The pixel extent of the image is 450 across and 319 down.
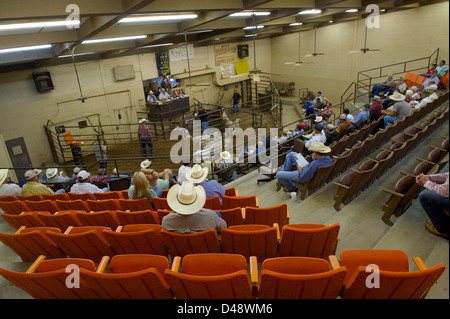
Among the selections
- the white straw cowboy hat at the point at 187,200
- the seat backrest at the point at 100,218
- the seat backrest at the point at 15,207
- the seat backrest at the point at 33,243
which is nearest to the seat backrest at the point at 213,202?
the white straw cowboy hat at the point at 187,200

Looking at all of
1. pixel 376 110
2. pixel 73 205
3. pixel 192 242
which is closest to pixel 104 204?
pixel 73 205

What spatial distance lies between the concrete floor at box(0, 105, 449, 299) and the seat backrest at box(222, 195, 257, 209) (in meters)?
0.72

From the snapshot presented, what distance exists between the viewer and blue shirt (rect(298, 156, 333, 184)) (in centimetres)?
414

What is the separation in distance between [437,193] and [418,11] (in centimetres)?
1196

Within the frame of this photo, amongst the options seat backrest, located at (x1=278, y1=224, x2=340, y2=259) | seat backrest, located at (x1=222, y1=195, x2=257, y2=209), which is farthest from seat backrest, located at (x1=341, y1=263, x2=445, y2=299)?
seat backrest, located at (x1=222, y1=195, x2=257, y2=209)

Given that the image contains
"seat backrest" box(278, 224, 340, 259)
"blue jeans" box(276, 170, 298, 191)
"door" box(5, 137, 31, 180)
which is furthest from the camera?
"door" box(5, 137, 31, 180)

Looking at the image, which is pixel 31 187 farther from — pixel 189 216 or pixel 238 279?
pixel 238 279

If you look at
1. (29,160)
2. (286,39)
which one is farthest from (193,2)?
(286,39)

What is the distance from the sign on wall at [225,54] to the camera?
1559 cm

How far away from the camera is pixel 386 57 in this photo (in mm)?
12898

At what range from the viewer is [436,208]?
2.73m

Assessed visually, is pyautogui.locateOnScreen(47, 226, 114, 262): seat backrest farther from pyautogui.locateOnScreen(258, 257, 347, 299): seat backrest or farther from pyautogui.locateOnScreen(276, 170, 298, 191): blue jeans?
pyautogui.locateOnScreen(276, 170, 298, 191): blue jeans

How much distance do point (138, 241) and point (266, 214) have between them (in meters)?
1.33

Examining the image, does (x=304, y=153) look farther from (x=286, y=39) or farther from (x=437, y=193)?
(x=286, y=39)
